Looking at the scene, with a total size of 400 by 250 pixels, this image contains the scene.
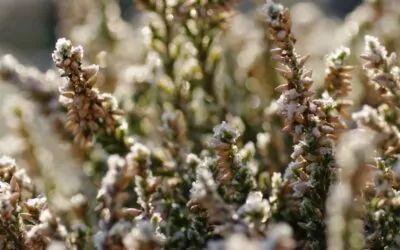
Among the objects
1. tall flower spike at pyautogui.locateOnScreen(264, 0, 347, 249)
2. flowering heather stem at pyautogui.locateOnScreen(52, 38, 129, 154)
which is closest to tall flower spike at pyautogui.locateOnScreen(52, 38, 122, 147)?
flowering heather stem at pyautogui.locateOnScreen(52, 38, 129, 154)

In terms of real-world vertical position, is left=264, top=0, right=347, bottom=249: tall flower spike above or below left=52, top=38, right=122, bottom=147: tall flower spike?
below

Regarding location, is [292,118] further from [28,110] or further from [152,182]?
[28,110]

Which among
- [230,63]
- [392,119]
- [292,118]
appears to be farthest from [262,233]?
[230,63]

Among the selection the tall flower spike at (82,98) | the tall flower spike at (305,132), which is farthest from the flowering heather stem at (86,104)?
the tall flower spike at (305,132)

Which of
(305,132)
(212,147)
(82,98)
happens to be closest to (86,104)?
(82,98)

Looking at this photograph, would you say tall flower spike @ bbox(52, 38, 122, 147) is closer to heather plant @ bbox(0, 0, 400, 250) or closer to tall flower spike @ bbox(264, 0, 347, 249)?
heather plant @ bbox(0, 0, 400, 250)

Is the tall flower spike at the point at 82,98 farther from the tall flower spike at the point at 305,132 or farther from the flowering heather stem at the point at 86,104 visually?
the tall flower spike at the point at 305,132

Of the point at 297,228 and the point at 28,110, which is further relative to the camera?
the point at 28,110
